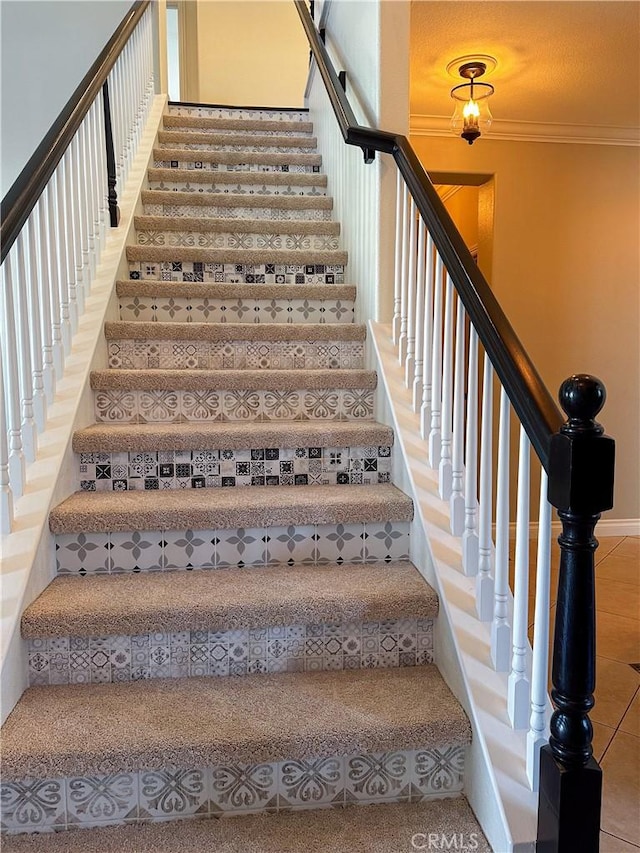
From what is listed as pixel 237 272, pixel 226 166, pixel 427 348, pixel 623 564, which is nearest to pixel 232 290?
pixel 237 272

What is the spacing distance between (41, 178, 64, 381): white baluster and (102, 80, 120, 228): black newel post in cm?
80

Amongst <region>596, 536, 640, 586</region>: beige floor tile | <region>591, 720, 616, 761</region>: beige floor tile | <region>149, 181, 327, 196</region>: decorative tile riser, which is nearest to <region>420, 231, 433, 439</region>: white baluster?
<region>591, 720, 616, 761</region>: beige floor tile

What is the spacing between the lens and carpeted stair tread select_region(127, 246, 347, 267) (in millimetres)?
2734

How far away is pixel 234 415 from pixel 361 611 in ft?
3.12

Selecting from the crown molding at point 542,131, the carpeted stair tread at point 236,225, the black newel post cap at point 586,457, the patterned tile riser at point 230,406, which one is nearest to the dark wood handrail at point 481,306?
the black newel post cap at point 586,457

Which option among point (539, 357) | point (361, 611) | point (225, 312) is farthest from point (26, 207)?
point (539, 357)

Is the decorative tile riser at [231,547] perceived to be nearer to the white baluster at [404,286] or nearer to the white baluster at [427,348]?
the white baluster at [427,348]

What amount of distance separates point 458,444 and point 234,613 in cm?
75

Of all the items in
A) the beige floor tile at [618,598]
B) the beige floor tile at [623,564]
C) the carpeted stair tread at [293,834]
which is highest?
the carpeted stair tread at [293,834]

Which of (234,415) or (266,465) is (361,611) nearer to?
(266,465)

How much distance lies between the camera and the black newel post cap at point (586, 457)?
3.10ft

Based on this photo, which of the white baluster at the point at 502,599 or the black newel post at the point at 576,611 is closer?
the black newel post at the point at 576,611

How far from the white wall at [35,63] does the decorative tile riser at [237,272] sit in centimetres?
230

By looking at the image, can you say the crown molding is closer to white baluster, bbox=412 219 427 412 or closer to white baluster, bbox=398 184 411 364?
white baluster, bbox=398 184 411 364
